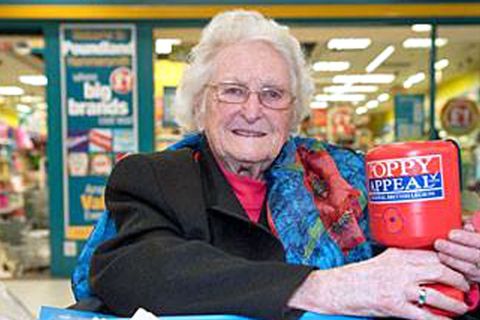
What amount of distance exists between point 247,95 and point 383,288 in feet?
2.21

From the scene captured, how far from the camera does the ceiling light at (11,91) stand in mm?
6891

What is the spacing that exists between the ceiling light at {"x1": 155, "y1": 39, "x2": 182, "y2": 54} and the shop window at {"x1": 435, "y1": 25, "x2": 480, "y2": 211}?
2445mm

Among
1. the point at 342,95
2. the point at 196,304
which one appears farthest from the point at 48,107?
the point at 196,304

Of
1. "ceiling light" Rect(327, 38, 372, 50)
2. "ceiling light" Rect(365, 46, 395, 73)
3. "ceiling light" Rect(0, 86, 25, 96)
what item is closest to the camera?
"ceiling light" Rect(327, 38, 372, 50)

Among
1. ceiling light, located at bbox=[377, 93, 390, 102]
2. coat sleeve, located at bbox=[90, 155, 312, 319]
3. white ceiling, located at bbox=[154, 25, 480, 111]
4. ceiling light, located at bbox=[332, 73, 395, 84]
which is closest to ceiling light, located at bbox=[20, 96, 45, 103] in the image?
white ceiling, located at bbox=[154, 25, 480, 111]

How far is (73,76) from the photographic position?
5.27m

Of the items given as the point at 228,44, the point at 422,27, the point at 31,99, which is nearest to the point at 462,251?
the point at 228,44

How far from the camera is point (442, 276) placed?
3.48ft

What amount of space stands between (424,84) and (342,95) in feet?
2.99

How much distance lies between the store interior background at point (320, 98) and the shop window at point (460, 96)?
0.04ft

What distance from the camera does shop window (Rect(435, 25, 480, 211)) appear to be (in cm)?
584

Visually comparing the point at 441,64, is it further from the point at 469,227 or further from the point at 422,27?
the point at 469,227

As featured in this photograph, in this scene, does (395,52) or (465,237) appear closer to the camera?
(465,237)

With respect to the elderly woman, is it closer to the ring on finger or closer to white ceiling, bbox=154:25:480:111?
the ring on finger
